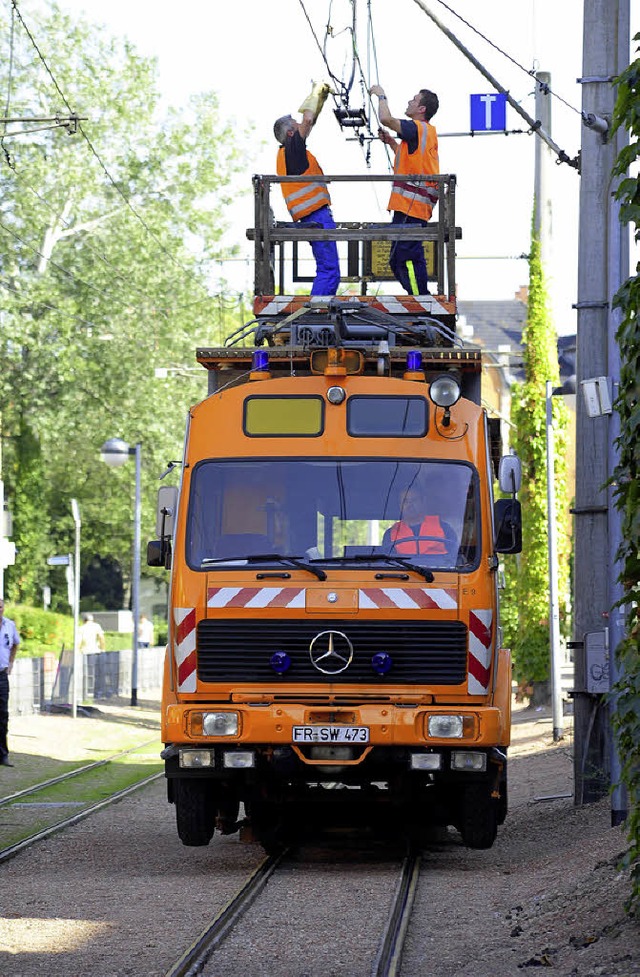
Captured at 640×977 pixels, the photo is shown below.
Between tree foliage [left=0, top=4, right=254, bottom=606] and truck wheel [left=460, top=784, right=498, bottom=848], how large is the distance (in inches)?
1337

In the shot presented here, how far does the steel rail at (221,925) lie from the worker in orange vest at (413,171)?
5.01 metres

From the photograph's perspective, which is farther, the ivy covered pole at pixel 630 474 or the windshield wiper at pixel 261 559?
the windshield wiper at pixel 261 559

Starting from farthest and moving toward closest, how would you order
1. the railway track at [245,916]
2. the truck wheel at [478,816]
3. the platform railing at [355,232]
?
the platform railing at [355,232]
the truck wheel at [478,816]
the railway track at [245,916]

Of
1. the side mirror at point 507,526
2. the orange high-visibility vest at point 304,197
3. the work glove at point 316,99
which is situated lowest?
the side mirror at point 507,526

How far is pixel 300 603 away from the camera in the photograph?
11.1m

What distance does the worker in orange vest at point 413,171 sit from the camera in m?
14.5

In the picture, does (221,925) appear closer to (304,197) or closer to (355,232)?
(355,232)

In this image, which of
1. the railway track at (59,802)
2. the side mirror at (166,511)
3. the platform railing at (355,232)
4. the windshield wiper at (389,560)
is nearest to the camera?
the windshield wiper at (389,560)

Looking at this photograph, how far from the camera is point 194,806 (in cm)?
1194

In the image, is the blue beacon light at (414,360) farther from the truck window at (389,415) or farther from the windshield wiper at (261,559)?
the windshield wiper at (261,559)

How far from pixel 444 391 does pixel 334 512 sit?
1084mm

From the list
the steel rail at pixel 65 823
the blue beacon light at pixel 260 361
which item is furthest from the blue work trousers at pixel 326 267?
the steel rail at pixel 65 823

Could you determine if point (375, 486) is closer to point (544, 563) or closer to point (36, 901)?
point (36, 901)

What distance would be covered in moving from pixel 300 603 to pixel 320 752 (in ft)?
3.15
